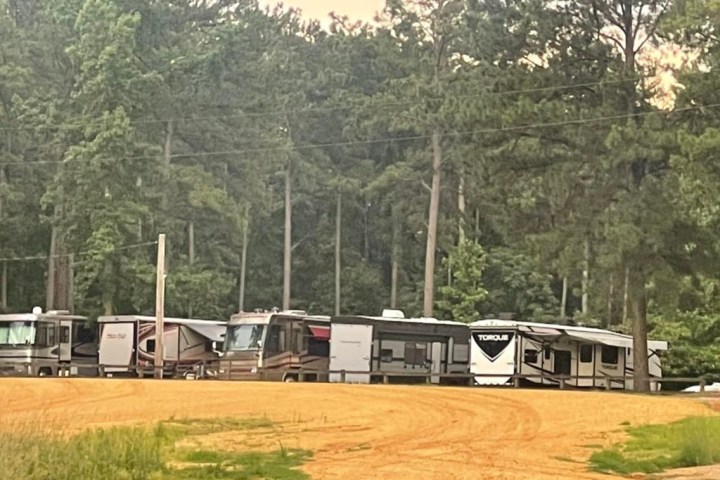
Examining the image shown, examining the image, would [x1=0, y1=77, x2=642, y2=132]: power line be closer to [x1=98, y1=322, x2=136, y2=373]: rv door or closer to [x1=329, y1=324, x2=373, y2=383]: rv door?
[x1=329, y1=324, x2=373, y2=383]: rv door

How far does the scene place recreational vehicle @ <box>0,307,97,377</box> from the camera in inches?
1791

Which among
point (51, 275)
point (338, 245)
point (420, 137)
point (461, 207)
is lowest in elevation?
point (51, 275)

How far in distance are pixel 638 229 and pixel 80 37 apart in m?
31.8

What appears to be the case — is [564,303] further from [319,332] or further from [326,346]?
[319,332]

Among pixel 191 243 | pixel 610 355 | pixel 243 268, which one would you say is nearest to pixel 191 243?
pixel 191 243

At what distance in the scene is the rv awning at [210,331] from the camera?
4862 cm

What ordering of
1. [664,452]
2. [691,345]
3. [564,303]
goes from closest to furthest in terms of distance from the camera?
1. [664,452]
2. [691,345]
3. [564,303]

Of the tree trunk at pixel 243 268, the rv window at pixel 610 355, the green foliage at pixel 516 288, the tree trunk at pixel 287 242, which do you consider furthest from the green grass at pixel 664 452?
the tree trunk at pixel 243 268

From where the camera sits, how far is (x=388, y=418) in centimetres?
2433

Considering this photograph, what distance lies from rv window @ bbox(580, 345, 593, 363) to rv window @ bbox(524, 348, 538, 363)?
2.20 metres

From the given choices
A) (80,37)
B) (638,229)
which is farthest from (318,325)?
(80,37)

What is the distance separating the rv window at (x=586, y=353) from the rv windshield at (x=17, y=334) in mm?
20823

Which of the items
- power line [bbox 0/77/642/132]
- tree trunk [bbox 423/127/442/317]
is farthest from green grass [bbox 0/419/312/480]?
tree trunk [bbox 423/127/442/317]

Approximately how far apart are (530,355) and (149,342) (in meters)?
14.9
